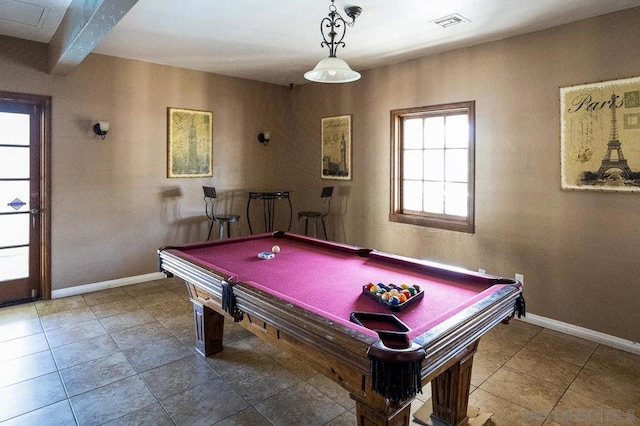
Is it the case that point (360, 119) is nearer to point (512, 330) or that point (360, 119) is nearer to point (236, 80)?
point (236, 80)

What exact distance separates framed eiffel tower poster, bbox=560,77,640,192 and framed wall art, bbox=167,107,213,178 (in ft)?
13.6

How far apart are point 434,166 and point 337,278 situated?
2583 mm

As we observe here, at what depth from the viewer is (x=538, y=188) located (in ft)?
11.6

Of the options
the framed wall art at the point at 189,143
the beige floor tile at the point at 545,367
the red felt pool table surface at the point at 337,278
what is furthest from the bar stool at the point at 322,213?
the beige floor tile at the point at 545,367

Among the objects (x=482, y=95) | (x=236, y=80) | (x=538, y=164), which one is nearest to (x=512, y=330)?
(x=538, y=164)

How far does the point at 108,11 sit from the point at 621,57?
3.78m

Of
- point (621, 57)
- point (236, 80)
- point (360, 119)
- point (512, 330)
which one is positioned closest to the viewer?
point (621, 57)

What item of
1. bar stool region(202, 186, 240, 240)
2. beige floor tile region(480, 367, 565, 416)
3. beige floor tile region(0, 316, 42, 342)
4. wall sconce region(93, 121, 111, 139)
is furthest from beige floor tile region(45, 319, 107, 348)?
beige floor tile region(480, 367, 565, 416)

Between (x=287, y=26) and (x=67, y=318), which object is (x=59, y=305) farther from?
(x=287, y=26)

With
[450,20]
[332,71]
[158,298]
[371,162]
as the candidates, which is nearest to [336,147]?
[371,162]

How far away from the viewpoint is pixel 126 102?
462cm

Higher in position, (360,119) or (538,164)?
(360,119)

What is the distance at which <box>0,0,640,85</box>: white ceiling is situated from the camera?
304 cm

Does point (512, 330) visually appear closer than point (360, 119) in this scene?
Yes
